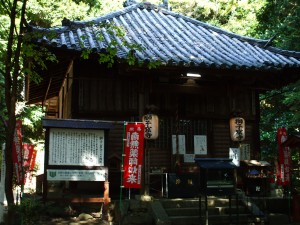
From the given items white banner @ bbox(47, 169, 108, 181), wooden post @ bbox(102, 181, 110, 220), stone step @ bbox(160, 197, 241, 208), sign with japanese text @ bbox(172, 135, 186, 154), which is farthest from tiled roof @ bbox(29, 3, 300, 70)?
Answer: stone step @ bbox(160, 197, 241, 208)

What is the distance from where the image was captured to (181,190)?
10.8 metres

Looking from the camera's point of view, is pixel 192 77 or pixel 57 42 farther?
pixel 192 77

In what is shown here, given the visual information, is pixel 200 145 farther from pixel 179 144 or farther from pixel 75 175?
pixel 75 175

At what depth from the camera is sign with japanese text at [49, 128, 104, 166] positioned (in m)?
9.40

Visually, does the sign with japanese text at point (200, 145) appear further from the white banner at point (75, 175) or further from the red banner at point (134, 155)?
the white banner at point (75, 175)

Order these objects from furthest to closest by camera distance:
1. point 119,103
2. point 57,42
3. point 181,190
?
point 119,103
point 181,190
point 57,42

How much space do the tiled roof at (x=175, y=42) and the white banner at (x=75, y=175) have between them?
3.18 meters

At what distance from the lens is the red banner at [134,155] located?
9836 millimetres

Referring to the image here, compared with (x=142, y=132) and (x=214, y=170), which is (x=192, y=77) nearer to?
(x=142, y=132)

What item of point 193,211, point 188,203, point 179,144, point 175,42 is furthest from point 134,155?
point 175,42

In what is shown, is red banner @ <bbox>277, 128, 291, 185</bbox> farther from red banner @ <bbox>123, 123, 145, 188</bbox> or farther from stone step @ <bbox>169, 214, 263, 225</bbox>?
red banner @ <bbox>123, 123, 145, 188</bbox>

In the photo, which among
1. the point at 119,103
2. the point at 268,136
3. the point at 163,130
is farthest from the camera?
the point at 268,136

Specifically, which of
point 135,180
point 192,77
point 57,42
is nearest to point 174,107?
→ point 192,77

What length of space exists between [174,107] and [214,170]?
4693 millimetres
